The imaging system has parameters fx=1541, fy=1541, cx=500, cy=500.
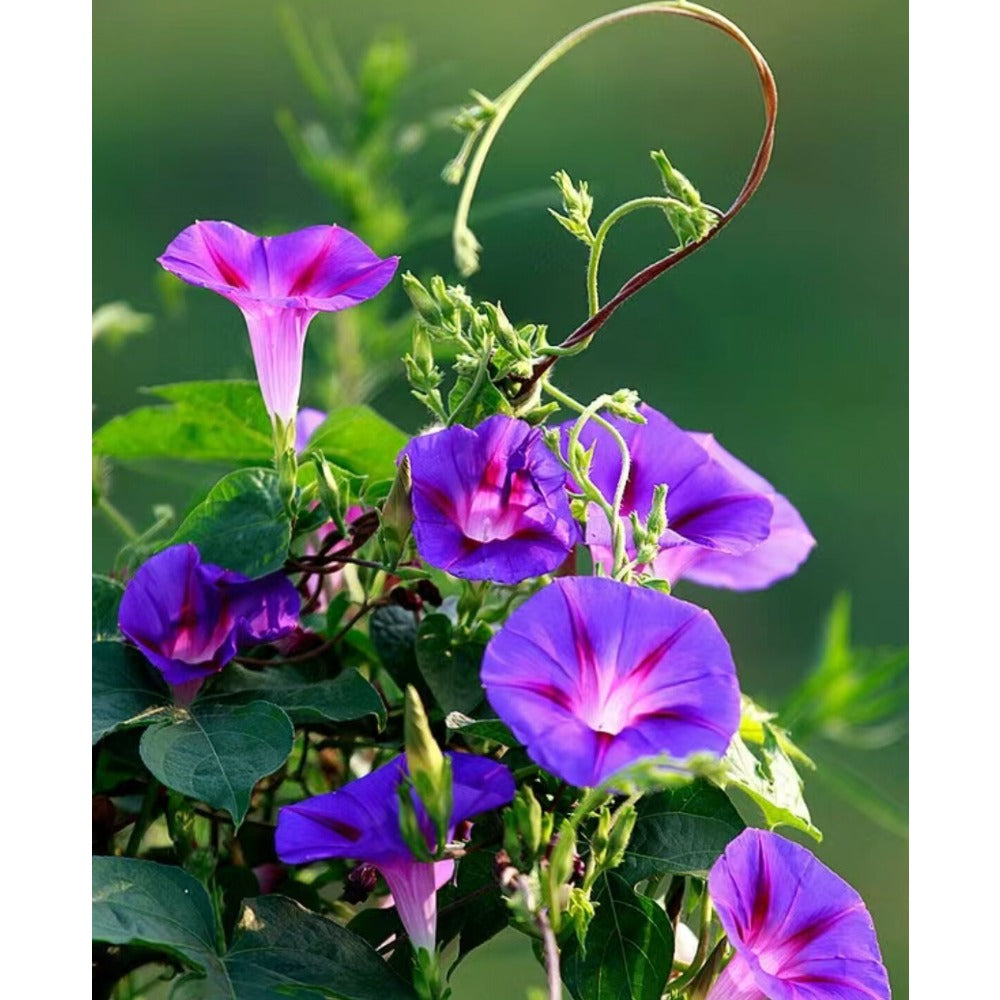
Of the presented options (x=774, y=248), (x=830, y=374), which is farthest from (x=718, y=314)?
(x=830, y=374)

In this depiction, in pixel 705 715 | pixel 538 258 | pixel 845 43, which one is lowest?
pixel 705 715

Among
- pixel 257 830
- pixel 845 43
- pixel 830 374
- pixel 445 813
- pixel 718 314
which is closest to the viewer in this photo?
pixel 445 813

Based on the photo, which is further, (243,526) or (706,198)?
(706,198)

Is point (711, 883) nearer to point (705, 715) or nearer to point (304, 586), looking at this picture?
point (705, 715)

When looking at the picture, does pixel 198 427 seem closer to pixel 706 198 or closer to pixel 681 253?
pixel 681 253

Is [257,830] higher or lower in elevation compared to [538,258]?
lower

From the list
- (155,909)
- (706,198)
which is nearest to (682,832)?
(155,909)
